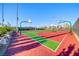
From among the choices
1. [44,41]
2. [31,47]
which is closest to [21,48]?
[31,47]

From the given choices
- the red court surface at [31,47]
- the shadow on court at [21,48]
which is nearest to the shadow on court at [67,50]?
the red court surface at [31,47]

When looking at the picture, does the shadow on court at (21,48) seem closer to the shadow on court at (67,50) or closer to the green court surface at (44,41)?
the green court surface at (44,41)

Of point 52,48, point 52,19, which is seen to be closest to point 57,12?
point 52,19

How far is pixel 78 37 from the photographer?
2.31 m

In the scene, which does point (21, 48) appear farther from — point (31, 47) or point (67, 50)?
point (67, 50)

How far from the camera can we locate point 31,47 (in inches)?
91.0

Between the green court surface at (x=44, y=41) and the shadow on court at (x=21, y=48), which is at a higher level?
the green court surface at (x=44, y=41)

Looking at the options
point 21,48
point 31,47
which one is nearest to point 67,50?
point 31,47

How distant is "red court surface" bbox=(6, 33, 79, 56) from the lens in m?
2.28

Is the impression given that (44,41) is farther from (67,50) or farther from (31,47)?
(67,50)

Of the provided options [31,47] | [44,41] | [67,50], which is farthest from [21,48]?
[67,50]

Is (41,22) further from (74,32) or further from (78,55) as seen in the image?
(78,55)

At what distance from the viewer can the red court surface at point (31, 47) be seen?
2.28m

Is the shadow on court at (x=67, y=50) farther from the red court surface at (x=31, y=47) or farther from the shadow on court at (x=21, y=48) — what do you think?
the shadow on court at (x=21, y=48)
